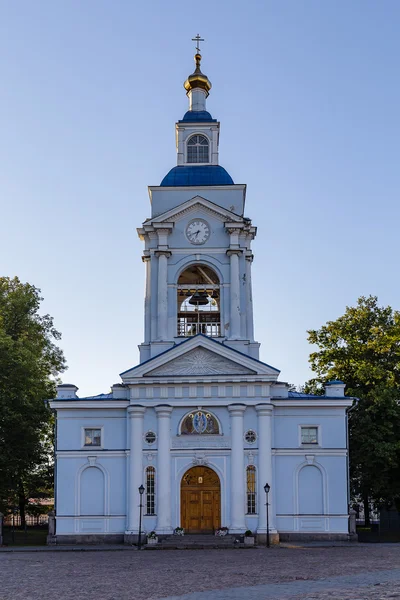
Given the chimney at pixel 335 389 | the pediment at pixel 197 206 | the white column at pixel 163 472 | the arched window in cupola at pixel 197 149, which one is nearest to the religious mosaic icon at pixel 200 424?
the white column at pixel 163 472

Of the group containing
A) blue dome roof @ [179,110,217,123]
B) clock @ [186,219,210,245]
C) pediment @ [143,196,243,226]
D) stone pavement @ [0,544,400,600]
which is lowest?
stone pavement @ [0,544,400,600]

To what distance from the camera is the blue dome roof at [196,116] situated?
44.1m

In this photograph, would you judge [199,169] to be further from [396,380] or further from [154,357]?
[396,380]

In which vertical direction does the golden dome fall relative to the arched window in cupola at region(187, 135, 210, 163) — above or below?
above

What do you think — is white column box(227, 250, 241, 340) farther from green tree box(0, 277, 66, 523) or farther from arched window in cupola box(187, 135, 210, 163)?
green tree box(0, 277, 66, 523)

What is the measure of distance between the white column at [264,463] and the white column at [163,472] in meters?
3.94

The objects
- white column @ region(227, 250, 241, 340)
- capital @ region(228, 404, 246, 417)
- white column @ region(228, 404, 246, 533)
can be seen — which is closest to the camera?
white column @ region(228, 404, 246, 533)

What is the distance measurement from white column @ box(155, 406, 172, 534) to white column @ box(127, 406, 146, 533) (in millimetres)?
791

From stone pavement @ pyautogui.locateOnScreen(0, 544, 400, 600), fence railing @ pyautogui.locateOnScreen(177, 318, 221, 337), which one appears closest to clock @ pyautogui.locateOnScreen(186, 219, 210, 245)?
fence railing @ pyautogui.locateOnScreen(177, 318, 221, 337)

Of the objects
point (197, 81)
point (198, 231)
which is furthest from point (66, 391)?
point (197, 81)

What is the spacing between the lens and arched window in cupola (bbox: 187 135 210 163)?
43956 millimetres

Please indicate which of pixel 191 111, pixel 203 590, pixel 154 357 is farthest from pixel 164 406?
pixel 203 590

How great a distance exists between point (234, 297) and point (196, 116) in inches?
409

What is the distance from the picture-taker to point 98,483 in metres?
38.0
